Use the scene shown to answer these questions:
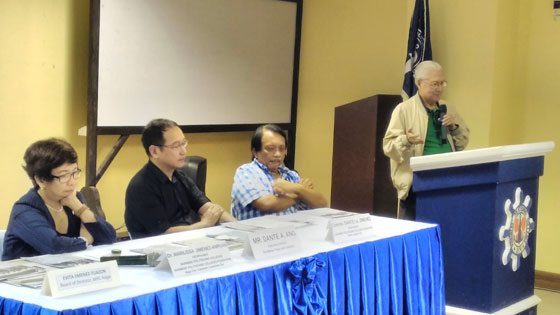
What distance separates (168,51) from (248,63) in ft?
2.89

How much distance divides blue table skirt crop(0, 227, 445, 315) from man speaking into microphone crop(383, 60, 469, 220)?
1270 millimetres

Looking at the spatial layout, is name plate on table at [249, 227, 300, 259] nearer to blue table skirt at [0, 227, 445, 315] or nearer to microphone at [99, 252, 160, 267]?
blue table skirt at [0, 227, 445, 315]

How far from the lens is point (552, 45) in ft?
18.2

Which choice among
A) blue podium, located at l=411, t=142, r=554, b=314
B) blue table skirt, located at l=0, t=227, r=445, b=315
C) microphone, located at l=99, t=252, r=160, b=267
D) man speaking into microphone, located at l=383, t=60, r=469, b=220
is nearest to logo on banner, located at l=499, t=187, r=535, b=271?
blue podium, located at l=411, t=142, r=554, b=314

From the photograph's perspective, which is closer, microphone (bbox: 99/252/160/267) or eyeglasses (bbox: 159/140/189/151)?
microphone (bbox: 99/252/160/267)

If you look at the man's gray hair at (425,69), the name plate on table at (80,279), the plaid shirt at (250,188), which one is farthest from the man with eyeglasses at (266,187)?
the name plate on table at (80,279)

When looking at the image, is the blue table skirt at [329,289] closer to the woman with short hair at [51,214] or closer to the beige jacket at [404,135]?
the woman with short hair at [51,214]

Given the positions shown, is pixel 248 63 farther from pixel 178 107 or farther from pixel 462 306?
pixel 462 306

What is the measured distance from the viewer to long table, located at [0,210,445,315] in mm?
2119

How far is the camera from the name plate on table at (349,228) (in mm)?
2936

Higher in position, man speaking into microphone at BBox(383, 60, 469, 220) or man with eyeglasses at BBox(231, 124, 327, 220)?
man speaking into microphone at BBox(383, 60, 469, 220)

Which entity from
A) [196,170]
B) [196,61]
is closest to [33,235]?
[196,170]

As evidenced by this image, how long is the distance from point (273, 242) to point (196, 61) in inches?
135

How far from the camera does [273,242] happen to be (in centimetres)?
269
